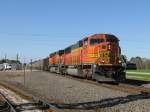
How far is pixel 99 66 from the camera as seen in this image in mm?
27594

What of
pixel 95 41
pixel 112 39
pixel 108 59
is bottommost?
pixel 108 59

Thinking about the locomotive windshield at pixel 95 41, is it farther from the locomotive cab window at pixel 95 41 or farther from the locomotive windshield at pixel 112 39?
the locomotive windshield at pixel 112 39

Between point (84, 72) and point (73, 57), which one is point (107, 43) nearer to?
point (84, 72)

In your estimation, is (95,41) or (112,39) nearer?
(112,39)

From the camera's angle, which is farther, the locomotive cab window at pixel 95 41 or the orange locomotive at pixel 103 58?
the locomotive cab window at pixel 95 41

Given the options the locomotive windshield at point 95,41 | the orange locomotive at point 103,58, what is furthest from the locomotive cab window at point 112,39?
the locomotive windshield at point 95,41

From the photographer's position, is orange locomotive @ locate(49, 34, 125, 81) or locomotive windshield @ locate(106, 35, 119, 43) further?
locomotive windshield @ locate(106, 35, 119, 43)

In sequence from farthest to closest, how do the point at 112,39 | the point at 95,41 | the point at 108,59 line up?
1. the point at 95,41
2. the point at 112,39
3. the point at 108,59

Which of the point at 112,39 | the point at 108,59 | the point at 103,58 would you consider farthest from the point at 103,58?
the point at 112,39

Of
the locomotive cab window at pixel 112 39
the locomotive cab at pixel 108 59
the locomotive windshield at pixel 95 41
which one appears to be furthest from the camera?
the locomotive windshield at pixel 95 41

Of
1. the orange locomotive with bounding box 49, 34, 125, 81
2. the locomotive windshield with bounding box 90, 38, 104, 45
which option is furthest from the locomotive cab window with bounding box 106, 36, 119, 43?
the locomotive windshield with bounding box 90, 38, 104, 45

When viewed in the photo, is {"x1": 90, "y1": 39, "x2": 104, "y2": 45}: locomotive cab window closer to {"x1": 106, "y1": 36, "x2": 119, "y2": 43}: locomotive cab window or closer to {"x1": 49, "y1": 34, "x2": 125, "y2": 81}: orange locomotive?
{"x1": 49, "y1": 34, "x2": 125, "y2": 81}: orange locomotive

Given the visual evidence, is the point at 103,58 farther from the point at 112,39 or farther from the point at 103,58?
the point at 112,39

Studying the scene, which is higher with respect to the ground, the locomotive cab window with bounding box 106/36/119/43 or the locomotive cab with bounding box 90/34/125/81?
the locomotive cab window with bounding box 106/36/119/43
